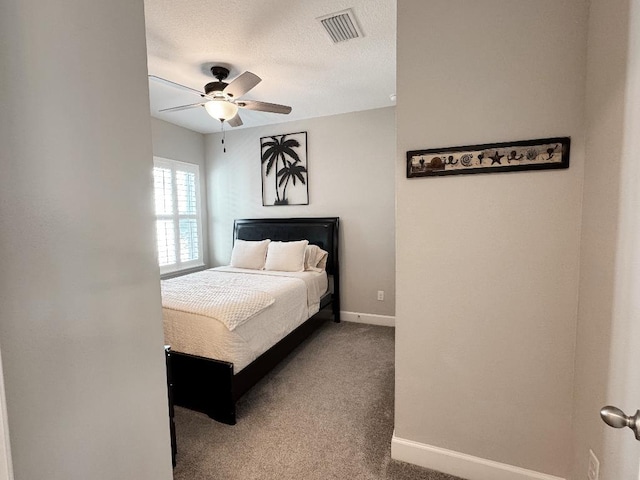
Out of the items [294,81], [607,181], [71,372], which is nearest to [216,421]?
[71,372]

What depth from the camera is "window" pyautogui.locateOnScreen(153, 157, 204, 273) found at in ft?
13.4

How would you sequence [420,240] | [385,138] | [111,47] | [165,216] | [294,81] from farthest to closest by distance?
[165,216] → [385,138] → [294,81] → [420,240] → [111,47]

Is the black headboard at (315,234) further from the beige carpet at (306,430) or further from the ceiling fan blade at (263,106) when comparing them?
the ceiling fan blade at (263,106)

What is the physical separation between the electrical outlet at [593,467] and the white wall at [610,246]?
0.12 feet

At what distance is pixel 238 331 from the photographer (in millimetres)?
2098

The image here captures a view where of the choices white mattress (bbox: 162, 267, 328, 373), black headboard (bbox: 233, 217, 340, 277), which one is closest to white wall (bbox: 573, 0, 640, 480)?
white mattress (bbox: 162, 267, 328, 373)

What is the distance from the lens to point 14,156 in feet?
1.96

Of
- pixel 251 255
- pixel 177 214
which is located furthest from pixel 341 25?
pixel 177 214

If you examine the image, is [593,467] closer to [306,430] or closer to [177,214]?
[306,430]

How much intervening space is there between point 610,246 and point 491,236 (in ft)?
1.49

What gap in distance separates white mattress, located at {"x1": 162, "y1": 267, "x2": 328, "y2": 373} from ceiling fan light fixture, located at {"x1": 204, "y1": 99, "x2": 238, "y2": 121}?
1535mm

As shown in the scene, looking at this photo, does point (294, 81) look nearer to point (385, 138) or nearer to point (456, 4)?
point (385, 138)

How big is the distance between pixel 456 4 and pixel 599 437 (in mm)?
1928

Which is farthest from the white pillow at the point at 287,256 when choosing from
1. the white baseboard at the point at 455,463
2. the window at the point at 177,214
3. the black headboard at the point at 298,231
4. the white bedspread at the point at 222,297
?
the white baseboard at the point at 455,463
